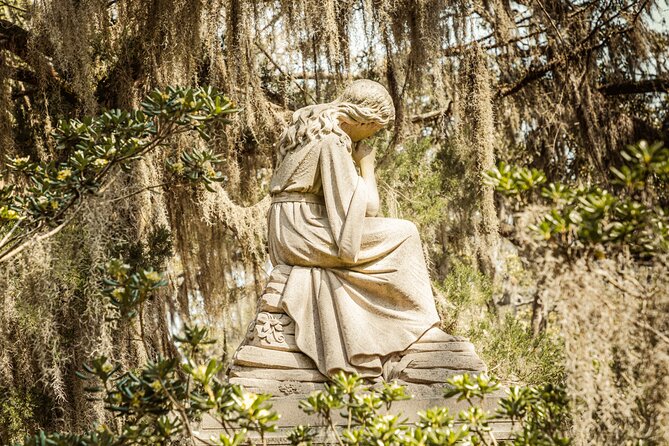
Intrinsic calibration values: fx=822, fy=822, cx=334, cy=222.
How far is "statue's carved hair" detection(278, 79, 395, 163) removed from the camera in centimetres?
436

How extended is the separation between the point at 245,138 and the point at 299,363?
3.51 metres

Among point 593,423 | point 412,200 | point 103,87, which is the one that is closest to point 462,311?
point 412,200

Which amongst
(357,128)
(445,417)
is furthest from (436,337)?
(357,128)

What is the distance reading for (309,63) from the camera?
273 inches

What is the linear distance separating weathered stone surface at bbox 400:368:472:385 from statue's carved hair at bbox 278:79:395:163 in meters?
1.25

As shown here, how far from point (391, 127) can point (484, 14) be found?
4.76 feet

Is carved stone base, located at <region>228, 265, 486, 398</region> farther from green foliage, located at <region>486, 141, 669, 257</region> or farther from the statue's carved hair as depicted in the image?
green foliage, located at <region>486, 141, 669, 257</region>

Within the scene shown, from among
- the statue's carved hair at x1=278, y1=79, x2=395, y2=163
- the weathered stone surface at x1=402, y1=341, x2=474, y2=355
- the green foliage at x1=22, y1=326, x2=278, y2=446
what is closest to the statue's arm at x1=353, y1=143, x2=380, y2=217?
the statue's carved hair at x1=278, y1=79, x2=395, y2=163

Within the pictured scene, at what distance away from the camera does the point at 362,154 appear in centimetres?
457

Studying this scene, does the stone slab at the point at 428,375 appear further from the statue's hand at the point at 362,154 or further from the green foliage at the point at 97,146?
the green foliage at the point at 97,146

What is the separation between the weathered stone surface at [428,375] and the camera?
12.6 ft

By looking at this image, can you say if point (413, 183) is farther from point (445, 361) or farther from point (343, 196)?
point (445, 361)

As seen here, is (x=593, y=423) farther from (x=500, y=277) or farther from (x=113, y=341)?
(x=500, y=277)

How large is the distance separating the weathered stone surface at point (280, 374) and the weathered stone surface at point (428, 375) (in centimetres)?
39
